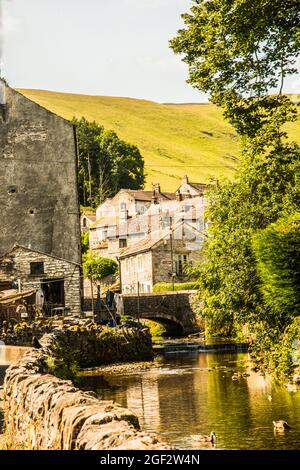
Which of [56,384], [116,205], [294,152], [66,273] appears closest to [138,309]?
[66,273]

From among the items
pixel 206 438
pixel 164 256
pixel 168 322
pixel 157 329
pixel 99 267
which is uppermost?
pixel 206 438

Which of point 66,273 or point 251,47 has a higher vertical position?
point 251,47

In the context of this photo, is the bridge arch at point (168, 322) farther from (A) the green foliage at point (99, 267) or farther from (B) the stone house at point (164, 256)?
(A) the green foliage at point (99, 267)

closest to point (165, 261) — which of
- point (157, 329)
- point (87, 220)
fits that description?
point (157, 329)

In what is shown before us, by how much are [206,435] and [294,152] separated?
1309 cm

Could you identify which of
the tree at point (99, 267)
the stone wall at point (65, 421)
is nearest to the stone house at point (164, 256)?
the tree at point (99, 267)

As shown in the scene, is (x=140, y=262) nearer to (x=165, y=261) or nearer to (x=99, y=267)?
(x=165, y=261)

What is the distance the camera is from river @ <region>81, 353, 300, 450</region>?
62.2 ft

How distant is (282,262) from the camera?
2677 centimetres

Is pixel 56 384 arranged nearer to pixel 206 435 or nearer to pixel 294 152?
pixel 206 435

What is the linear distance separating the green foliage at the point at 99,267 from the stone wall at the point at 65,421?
87842 mm

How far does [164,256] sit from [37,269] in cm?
3808

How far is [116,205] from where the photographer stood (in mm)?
125750
